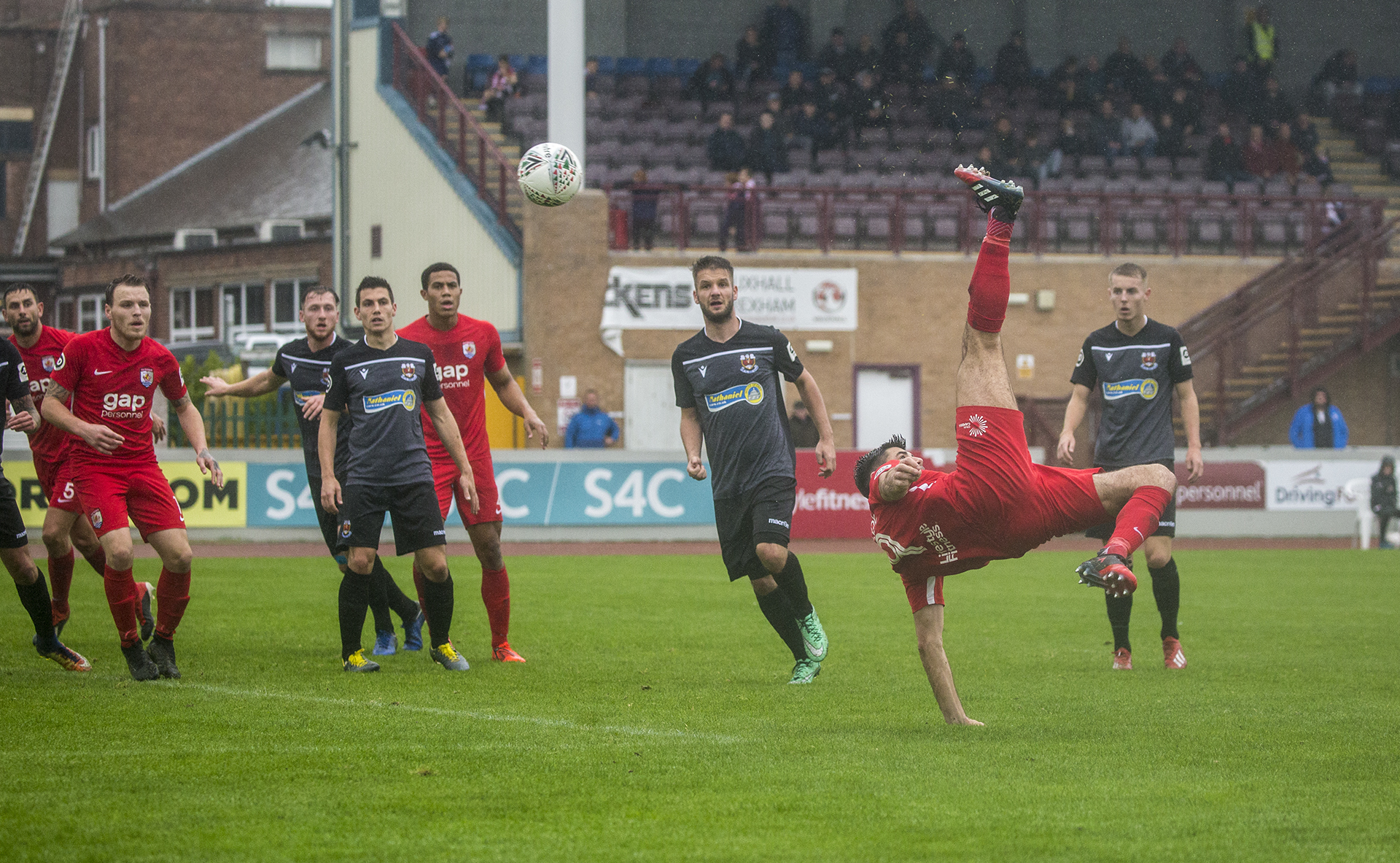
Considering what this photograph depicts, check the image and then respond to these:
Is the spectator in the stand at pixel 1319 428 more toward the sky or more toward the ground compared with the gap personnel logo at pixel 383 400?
more toward the ground

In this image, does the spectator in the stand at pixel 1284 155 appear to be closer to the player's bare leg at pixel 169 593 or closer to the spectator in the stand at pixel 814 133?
the spectator in the stand at pixel 814 133

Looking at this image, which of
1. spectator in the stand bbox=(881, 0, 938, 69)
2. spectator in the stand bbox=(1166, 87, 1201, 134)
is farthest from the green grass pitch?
spectator in the stand bbox=(881, 0, 938, 69)

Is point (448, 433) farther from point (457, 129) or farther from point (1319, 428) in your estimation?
point (457, 129)

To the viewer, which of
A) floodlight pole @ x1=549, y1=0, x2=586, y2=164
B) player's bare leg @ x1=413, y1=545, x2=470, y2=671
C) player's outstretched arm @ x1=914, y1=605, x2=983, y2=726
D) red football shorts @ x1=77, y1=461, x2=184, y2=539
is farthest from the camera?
floodlight pole @ x1=549, y1=0, x2=586, y2=164

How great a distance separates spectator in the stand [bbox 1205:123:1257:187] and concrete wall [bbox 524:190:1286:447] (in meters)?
2.21

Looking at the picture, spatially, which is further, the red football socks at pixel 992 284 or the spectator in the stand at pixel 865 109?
the spectator in the stand at pixel 865 109

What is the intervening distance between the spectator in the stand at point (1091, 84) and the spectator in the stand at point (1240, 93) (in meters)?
2.75

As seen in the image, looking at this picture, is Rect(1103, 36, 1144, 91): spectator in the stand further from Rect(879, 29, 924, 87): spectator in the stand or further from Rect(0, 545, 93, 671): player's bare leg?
Rect(0, 545, 93, 671): player's bare leg

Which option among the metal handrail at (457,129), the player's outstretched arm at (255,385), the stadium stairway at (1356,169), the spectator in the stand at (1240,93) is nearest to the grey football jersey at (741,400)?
the player's outstretched arm at (255,385)

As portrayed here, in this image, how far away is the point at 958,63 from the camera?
3127 cm

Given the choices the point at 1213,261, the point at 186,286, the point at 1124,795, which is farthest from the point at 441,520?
the point at 186,286

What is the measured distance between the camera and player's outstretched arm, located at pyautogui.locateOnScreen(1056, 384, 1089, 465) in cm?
895

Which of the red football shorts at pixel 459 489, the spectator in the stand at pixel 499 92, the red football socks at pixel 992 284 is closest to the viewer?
the red football socks at pixel 992 284

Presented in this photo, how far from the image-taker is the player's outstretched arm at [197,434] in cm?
853
